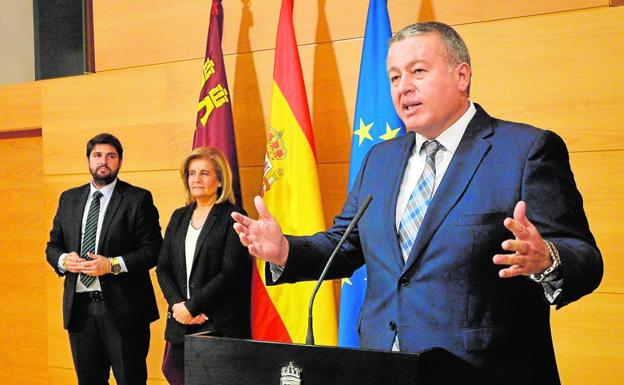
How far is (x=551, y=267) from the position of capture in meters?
1.42

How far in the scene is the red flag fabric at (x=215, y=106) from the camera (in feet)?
13.0

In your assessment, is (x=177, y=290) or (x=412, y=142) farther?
(x=177, y=290)

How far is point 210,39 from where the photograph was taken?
405 centimetres

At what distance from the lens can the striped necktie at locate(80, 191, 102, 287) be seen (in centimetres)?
375

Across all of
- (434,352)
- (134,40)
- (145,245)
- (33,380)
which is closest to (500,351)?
(434,352)

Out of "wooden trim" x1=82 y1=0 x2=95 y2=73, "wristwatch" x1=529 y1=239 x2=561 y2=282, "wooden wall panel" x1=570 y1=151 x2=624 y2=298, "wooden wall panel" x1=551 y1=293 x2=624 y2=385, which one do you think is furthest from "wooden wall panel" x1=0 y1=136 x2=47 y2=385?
"wristwatch" x1=529 y1=239 x2=561 y2=282

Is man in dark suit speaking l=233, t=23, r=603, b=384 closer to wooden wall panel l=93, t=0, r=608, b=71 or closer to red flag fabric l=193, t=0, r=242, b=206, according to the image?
wooden wall panel l=93, t=0, r=608, b=71

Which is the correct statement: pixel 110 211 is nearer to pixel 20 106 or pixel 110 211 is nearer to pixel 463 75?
pixel 20 106

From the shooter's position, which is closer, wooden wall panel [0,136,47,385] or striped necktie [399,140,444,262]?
striped necktie [399,140,444,262]

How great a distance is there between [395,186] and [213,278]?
72.2 inches

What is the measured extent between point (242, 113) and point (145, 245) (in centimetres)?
94

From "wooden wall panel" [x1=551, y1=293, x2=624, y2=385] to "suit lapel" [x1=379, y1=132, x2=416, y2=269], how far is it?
1750mm

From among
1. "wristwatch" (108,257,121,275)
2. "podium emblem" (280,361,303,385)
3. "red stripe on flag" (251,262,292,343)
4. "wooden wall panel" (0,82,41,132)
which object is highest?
"wooden wall panel" (0,82,41,132)

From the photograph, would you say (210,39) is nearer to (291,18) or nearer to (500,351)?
(291,18)
